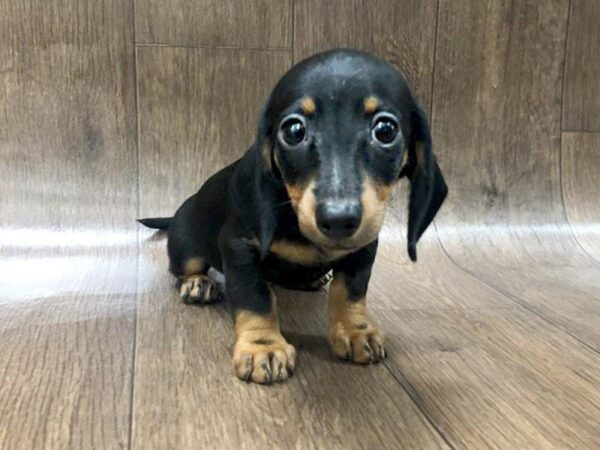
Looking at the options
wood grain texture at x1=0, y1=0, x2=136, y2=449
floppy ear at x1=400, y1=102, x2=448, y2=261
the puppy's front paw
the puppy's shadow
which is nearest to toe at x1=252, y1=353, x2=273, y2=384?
the puppy's front paw

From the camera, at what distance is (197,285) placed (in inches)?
88.7

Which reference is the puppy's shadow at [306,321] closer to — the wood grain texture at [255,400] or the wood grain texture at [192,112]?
the wood grain texture at [255,400]

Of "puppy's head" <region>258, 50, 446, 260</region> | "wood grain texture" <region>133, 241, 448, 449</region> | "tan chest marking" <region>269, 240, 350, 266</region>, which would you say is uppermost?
"puppy's head" <region>258, 50, 446, 260</region>

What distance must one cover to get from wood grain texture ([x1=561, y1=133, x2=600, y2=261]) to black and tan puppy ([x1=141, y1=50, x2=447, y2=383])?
5.45 ft

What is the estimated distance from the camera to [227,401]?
1.53 m

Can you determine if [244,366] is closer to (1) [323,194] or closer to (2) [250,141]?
(1) [323,194]

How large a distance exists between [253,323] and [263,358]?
15 cm

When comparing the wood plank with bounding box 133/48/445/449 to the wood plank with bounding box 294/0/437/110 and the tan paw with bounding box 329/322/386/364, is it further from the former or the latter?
the wood plank with bounding box 294/0/437/110

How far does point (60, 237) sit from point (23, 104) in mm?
572

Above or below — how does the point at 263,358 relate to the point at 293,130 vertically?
below

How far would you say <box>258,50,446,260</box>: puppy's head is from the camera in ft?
4.87

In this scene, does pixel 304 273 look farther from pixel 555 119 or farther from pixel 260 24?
pixel 555 119

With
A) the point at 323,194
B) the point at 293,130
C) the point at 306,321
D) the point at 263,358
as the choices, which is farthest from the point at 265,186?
the point at 306,321

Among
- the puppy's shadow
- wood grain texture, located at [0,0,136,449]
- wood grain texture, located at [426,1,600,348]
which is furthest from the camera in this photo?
wood grain texture, located at [426,1,600,348]
